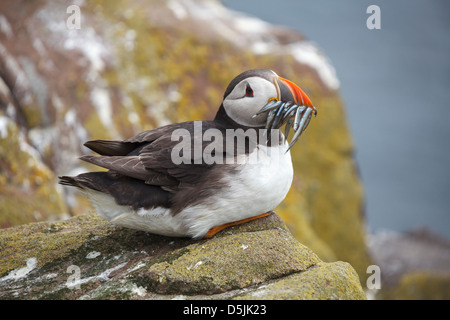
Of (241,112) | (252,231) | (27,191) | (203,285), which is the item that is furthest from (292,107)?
(27,191)

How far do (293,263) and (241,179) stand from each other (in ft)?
2.72

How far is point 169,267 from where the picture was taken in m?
3.85

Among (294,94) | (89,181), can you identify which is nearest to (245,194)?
(294,94)

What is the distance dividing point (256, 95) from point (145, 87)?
5266 millimetres

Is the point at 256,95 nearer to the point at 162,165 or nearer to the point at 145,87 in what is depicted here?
the point at 162,165

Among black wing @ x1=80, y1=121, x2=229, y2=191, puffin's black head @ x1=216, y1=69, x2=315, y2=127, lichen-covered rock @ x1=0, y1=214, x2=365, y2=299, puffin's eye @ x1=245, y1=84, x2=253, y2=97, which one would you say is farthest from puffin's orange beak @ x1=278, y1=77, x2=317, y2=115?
lichen-covered rock @ x1=0, y1=214, x2=365, y2=299

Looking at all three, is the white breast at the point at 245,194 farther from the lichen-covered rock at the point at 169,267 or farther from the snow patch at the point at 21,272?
the snow patch at the point at 21,272

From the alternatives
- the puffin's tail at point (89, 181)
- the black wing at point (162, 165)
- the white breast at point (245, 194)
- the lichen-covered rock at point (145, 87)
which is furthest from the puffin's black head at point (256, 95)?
the lichen-covered rock at point (145, 87)

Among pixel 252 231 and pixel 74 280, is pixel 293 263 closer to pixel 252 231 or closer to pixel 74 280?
pixel 252 231

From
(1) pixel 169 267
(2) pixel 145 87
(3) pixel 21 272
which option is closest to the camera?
(1) pixel 169 267

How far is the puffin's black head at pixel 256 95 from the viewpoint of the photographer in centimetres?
424

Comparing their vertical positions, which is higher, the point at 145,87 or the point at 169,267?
the point at 145,87

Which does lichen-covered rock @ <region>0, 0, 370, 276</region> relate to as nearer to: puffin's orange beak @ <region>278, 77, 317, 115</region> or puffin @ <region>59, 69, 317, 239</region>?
puffin @ <region>59, 69, 317, 239</region>

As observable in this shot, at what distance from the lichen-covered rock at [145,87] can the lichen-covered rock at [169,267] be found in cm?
271
